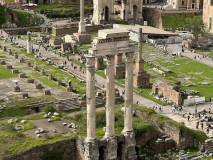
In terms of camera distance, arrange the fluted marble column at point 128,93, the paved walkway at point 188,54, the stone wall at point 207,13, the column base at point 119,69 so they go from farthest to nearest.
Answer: the stone wall at point 207,13 → the paved walkway at point 188,54 → the column base at point 119,69 → the fluted marble column at point 128,93

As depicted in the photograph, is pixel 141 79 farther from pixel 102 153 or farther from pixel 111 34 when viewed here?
pixel 111 34

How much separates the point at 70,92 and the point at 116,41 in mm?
21107

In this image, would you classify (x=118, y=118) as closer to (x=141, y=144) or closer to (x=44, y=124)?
(x=141, y=144)

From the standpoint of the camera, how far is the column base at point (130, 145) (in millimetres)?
34000

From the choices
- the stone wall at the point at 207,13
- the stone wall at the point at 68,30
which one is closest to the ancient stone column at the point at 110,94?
the stone wall at the point at 68,30

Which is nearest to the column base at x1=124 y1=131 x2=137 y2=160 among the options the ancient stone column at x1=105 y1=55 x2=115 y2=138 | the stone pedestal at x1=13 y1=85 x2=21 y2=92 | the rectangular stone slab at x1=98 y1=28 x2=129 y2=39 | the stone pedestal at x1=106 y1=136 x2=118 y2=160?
the stone pedestal at x1=106 y1=136 x2=118 y2=160

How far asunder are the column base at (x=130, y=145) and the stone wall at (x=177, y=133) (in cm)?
460

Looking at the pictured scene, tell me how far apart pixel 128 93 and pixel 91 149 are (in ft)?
17.2

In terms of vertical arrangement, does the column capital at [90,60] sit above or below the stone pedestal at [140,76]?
above

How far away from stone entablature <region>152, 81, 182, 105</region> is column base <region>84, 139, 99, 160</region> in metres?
20.7

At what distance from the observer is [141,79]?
5628 cm

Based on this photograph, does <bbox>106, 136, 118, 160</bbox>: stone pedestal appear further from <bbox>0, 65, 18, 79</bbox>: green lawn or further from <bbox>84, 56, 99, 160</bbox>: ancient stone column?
<bbox>0, 65, 18, 79</bbox>: green lawn

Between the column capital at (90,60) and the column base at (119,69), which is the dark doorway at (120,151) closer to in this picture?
the column capital at (90,60)

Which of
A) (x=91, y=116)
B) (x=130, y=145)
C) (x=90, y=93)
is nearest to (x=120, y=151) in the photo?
(x=130, y=145)
